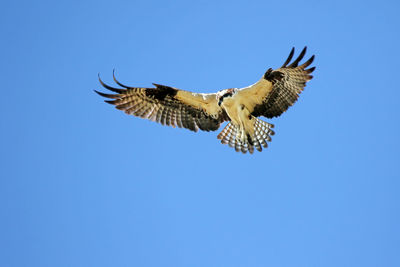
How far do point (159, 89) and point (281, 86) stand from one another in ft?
8.98

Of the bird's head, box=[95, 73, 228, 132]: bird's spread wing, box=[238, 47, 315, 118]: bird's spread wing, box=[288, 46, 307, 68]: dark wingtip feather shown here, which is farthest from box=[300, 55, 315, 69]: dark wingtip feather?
box=[95, 73, 228, 132]: bird's spread wing

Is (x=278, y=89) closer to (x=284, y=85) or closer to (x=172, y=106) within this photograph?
(x=284, y=85)

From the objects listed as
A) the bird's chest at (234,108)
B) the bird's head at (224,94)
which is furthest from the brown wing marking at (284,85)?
the bird's head at (224,94)

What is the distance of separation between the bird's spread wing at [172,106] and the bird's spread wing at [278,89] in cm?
84

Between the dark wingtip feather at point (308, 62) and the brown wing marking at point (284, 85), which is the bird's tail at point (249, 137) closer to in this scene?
the brown wing marking at point (284, 85)

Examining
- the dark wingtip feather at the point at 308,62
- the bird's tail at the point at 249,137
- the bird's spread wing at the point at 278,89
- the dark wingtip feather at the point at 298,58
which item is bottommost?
the bird's tail at the point at 249,137

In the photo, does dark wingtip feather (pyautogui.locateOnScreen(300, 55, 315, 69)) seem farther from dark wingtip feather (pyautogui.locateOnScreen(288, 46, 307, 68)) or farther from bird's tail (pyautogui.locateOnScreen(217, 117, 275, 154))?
bird's tail (pyautogui.locateOnScreen(217, 117, 275, 154))

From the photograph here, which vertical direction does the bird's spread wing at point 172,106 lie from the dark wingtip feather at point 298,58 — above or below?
below

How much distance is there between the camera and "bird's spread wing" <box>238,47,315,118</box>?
11516 mm

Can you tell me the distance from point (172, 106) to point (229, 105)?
55.5 inches

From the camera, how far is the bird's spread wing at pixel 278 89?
11516 mm

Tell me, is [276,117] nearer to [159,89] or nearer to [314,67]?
[314,67]

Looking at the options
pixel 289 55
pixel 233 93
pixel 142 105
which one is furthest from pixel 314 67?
pixel 142 105

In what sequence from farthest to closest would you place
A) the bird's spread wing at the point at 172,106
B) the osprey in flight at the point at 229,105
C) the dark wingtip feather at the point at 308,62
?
1. the bird's spread wing at the point at 172,106
2. the osprey in flight at the point at 229,105
3. the dark wingtip feather at the point at 308,62
